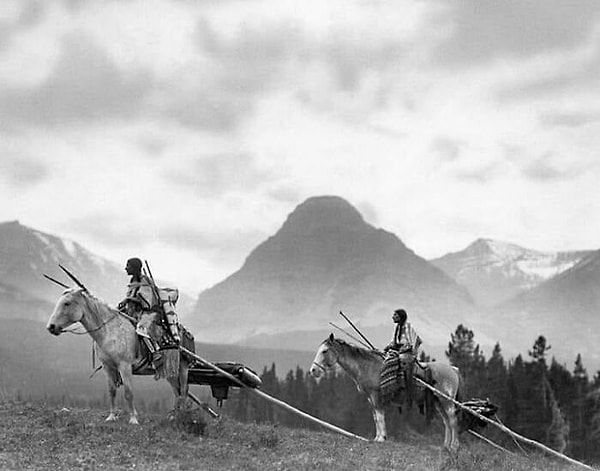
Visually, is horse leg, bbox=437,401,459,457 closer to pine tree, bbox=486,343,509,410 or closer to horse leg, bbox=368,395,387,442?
horse leg, bbox=368,395,387,442

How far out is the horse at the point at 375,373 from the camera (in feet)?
73.5

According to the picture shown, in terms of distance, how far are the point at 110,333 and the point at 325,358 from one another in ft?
26.1

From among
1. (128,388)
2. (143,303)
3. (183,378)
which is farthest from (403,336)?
(128,388)

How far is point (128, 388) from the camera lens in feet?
60.5

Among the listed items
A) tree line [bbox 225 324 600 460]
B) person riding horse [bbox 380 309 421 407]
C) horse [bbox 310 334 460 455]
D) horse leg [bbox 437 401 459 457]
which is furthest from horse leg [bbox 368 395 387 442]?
tree line [bbox 225 324 600 460]

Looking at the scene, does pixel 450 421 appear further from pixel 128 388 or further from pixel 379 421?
pixel 128 388

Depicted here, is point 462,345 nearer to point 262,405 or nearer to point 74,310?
point 262,405

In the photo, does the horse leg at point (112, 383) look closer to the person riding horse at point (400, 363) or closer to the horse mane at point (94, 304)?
the horse mane at point (94, 304)

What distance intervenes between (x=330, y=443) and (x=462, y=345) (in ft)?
361

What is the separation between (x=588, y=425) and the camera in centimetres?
10406

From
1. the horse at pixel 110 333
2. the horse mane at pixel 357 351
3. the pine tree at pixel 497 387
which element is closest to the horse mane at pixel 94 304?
the horse at pixel 110 333

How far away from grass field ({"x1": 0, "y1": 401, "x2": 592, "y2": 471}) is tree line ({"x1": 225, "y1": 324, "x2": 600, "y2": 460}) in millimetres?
60984

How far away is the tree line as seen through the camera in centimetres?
9544

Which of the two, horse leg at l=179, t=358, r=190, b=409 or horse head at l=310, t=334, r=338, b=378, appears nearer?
horse leg at l=179, t=358, r=190, b=409
